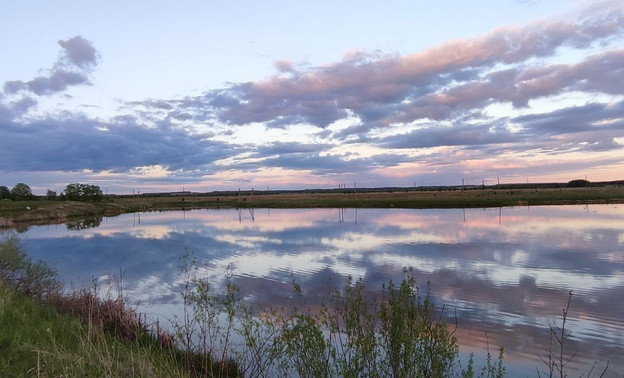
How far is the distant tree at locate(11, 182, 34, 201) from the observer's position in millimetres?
104188

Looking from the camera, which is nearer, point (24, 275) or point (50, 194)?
point (24, 275)

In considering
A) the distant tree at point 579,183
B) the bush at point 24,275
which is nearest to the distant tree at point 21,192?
the bush at point 24,275

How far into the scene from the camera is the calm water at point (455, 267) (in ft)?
38.4

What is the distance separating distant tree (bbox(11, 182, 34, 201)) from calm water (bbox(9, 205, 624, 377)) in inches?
3075

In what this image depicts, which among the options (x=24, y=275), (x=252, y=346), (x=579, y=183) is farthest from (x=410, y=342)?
(x=579, y=183)

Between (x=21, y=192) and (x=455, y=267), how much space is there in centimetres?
Answer: 12375

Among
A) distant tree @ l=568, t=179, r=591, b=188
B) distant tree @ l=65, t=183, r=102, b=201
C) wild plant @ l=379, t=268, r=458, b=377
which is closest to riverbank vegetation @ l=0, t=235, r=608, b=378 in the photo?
wild plant @ l=379, t=268, r=458, b=377

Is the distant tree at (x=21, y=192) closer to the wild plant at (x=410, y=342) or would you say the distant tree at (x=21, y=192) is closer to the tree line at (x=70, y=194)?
the tree line at (x=70, y=194)

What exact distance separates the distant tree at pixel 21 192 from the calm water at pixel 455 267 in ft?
256

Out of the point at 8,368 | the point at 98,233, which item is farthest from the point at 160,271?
the point at 98,233

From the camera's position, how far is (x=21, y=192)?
11131cm

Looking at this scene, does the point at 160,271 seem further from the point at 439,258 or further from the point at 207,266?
the point at 439,258

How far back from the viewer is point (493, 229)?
35.5 metres

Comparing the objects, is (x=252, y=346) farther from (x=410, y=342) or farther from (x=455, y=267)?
(x=455, y=267)
